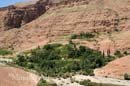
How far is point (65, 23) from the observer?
11738 centimetres

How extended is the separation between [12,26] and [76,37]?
111 feet

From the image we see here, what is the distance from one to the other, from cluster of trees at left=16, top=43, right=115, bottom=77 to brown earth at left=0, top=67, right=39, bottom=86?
5063mm

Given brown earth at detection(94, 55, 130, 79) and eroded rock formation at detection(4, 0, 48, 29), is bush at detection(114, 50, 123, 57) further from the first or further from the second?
eroded rock formation at detection(4, 0, 48, 29)

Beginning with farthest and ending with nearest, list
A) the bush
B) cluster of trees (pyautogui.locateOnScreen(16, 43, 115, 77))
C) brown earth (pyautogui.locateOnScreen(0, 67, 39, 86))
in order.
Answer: the bush
cluster of trees (pyautogui.locateOnScreen(16, 43, 115, 77))
brown earth (pyautogui.locateOnScreen(0, 67, 39, 86))

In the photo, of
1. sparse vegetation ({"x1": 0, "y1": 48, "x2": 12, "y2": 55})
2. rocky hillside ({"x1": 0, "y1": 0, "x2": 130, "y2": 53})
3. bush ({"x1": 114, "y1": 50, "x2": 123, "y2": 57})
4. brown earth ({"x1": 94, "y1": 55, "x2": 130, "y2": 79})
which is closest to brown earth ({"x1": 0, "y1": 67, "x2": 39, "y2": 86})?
brown earth ({"x1": 94, "y1": 55, "x2": 130, "y2": 79})

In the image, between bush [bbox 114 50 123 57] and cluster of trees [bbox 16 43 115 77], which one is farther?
bush [bbox 114 50 123 57]

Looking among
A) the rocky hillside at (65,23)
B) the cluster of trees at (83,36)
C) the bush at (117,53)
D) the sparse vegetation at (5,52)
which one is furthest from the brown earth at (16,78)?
the sparse vegetation at (5,52)

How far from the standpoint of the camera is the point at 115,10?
4614 inches

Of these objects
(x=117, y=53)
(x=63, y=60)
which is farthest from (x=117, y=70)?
(x=117, y=53)

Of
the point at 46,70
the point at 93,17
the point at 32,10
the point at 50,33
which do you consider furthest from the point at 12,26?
the point at 46,70

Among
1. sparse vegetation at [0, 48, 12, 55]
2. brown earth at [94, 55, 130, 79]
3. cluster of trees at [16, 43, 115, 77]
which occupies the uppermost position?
brown earth at [94, 55, 130, 79]

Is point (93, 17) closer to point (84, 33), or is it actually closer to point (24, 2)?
point (84, 33)

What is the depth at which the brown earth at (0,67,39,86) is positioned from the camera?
61.7 meters

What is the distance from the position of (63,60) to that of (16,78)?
23.9m
